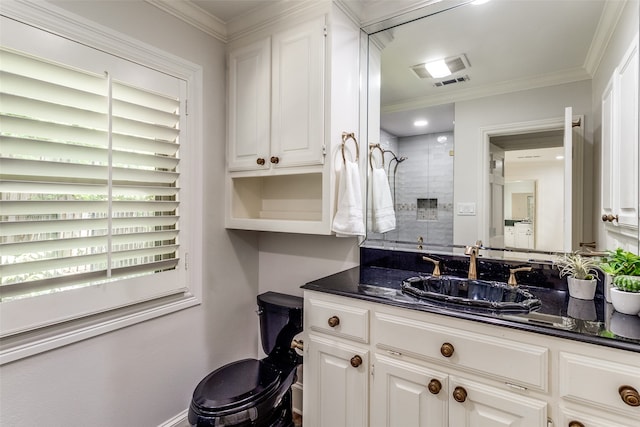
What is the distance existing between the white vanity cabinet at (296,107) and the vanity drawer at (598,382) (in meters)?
1.02

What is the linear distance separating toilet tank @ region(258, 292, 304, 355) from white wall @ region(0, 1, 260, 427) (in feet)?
1.04

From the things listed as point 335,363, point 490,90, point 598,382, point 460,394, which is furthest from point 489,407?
point 490,90

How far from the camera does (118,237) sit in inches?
54.6

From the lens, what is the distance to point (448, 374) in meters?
1.08

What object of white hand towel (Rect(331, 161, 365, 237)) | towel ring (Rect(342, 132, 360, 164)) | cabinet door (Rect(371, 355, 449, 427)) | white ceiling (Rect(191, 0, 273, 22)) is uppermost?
white ceiling (Rect(191, 0, 273, 22))

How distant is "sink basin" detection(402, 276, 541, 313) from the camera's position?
1.09 m

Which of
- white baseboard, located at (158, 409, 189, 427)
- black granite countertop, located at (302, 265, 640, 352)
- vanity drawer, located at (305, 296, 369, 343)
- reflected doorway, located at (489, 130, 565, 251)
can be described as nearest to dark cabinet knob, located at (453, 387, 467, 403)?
black granite countertop, located at (302, 265, 640, 352)

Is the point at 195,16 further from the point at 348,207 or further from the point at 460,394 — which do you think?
the point at 460,394

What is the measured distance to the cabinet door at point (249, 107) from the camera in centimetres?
172

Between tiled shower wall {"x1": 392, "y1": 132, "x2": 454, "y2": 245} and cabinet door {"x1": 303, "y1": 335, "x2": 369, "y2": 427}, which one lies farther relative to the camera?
tiled shower wall {"x1": 392, "y1": 132, "x2": 454, "y2": 245}

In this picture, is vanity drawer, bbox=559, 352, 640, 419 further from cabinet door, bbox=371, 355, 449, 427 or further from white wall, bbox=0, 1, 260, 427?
white wall, bbox=0, 1, 260, 427

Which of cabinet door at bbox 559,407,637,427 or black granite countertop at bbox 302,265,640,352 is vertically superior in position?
black granite countertop at bbox 302,265,640,352

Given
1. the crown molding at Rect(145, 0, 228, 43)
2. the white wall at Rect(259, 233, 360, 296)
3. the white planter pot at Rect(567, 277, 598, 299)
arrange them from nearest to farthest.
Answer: the white planter pot at Rect(567, 277, 598, 299) < the crown molding at Rect(145, 0, 228, 43) < the white wall at Rect(259, 233, 360, 296)

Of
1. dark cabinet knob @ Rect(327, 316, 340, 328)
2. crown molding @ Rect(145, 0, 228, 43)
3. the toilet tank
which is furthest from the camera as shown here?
the toilet tank
